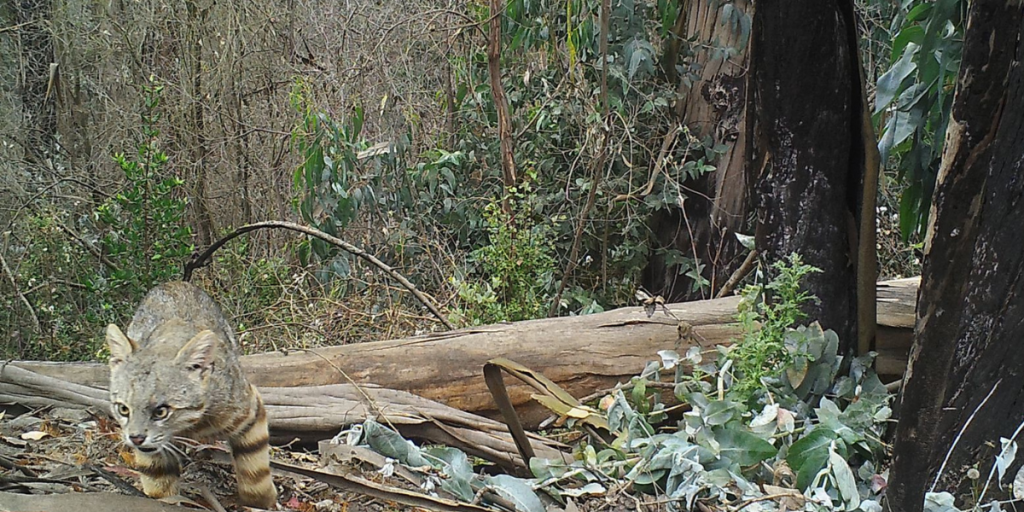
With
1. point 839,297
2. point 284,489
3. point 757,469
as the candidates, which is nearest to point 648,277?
point 839,297

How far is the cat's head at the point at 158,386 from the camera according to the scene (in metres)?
2.54

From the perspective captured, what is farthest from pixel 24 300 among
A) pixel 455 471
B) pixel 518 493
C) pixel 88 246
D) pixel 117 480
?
pixel 518 493

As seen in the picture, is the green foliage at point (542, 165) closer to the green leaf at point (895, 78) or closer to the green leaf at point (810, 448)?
the green leaf at point (895, 78)

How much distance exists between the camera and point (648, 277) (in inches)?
265

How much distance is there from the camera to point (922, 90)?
320 centimetres

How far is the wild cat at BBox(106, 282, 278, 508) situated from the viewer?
2561mm

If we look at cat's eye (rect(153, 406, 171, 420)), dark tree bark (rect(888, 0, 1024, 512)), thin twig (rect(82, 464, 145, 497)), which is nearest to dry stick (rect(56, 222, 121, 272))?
thin twig (rect(82, 464, 145, 497))

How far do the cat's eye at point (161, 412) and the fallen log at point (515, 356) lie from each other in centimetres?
111

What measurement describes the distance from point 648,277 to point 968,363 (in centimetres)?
406

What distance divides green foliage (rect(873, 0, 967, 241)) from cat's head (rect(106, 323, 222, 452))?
2.64 m

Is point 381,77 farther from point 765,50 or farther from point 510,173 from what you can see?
point 765,50

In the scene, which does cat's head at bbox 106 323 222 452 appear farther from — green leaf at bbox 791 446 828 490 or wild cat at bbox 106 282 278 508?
green leaf at bbox 791 446 828 490

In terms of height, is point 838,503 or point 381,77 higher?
point 381,77

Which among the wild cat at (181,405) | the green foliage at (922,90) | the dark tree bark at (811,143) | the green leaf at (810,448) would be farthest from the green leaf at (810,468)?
the wild cat at (181,405)
